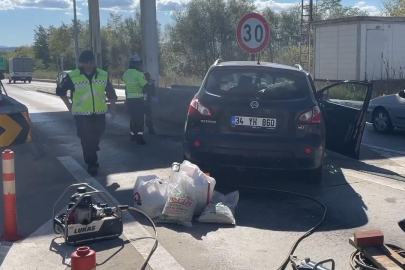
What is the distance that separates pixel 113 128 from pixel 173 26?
26.2 metres

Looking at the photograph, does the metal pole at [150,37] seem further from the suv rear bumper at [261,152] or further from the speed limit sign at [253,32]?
the suv rear bumper at [261,152]

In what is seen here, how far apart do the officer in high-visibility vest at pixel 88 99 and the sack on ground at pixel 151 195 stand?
2123 mm

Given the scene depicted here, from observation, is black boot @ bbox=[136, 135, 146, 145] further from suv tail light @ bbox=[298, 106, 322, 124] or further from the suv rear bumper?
suv tail light @ bbox=[298, 106, 322, 124]

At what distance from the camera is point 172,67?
42.3 metres

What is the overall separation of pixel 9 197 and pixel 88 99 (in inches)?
120

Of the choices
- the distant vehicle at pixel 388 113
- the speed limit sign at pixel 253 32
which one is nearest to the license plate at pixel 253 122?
the speed limit sign at pixel 253 32

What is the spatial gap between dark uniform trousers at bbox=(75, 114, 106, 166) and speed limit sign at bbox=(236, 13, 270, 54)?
4519 millimetres

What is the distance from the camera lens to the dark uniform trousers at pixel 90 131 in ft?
28.6

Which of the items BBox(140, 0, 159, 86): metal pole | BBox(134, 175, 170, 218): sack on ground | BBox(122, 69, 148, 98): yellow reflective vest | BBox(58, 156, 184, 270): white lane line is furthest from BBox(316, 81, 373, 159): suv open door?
BBox(140, 0, 159, 86): metal pole

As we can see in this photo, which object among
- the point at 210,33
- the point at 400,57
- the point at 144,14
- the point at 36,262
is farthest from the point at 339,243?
the point at 210,33

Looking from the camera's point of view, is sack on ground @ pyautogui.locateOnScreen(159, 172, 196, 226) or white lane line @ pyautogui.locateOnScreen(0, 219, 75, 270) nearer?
A: white lane line @ pyautogui.locateOnScreen(0, 219, 75, 270)

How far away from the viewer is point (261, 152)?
746 centimetres

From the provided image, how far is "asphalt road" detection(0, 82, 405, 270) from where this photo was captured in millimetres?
5422

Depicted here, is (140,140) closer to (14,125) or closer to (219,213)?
(14,125)
